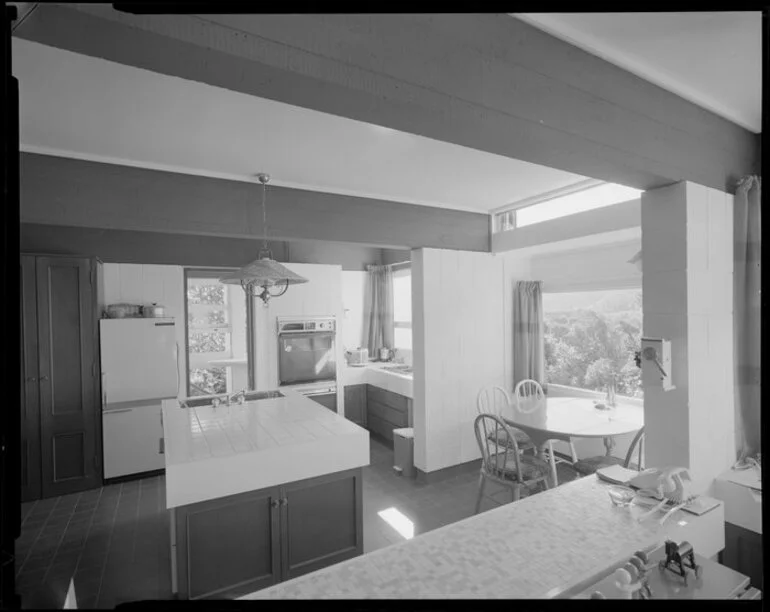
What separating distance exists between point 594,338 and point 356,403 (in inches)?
110

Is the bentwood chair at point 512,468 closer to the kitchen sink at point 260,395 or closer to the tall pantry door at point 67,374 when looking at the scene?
the kitchen sink at point 260,395

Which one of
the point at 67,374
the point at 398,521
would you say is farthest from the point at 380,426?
the point at 67,374

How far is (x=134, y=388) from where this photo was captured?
3744 millimetres

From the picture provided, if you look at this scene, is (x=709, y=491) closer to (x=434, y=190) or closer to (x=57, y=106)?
(x=434, y=190)

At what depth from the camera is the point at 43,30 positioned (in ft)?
2.32

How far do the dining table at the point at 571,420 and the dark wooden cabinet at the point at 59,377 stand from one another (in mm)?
3519

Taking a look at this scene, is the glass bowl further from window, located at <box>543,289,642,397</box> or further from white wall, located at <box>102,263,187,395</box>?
white wall, located at <box>102,263,187,395</box>

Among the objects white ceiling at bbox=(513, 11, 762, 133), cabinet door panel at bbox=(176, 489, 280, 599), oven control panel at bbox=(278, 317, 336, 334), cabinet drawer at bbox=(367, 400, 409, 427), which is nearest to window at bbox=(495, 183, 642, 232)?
white ceiling at bbox=(513, 11, 762, 133)

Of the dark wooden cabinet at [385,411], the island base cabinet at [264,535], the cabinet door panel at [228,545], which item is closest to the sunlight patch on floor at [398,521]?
the island base cabinet at [264,535]

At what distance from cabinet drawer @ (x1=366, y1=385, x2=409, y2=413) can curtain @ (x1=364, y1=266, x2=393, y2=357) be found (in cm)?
79

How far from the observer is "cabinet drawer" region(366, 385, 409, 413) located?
4.50 metres

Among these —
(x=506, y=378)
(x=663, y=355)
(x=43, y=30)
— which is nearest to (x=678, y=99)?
(x=663, y=355)

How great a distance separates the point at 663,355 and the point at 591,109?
3.24 ft

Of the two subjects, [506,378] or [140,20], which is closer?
[140,20]
